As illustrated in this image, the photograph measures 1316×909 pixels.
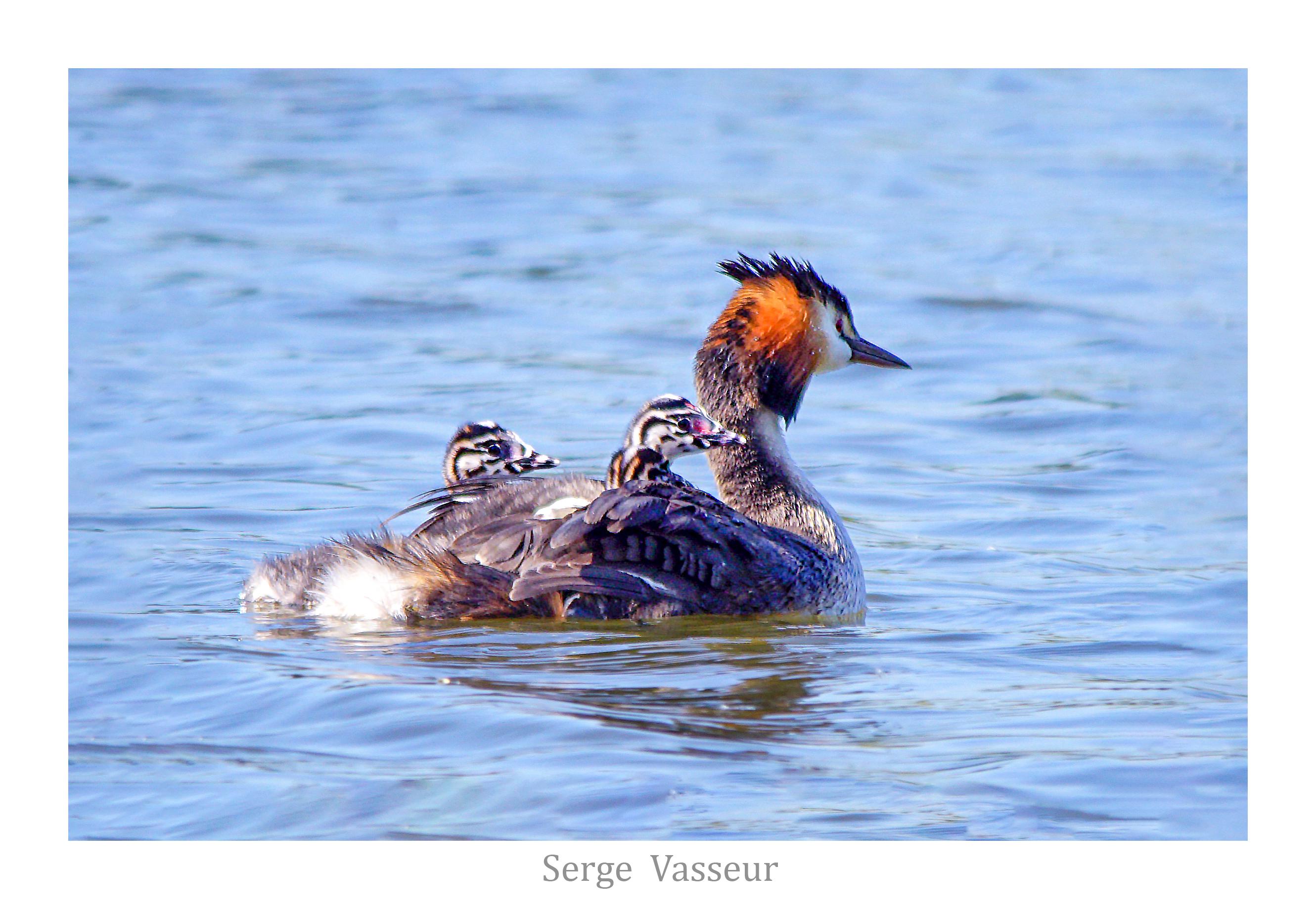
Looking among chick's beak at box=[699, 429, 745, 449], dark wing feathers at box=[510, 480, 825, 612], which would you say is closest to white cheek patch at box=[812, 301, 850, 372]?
chick's beak at box=[699, 429, 745, 449]

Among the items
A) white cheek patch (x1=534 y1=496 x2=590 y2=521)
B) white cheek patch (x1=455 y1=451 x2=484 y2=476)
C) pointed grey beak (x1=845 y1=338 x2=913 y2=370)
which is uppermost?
pointed grey beak (x1=845 y1=338 x2=913 y2=370)

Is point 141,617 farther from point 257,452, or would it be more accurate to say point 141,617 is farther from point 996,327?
point 996,327

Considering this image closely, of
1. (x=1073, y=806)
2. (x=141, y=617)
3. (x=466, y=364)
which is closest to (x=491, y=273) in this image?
(x=466, y=364)

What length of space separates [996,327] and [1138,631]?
582 cm

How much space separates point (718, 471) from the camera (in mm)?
7902

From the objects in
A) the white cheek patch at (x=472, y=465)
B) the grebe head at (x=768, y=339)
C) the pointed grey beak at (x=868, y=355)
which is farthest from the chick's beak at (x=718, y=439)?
the white cheek patch at (x=472, y=465)

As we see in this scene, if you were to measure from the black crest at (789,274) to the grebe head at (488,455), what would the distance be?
3.73 feet

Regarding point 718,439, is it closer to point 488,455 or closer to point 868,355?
point 868,355

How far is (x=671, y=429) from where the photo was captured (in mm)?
7410

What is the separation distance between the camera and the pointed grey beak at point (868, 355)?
8.16m

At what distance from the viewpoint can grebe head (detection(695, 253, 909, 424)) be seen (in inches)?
311

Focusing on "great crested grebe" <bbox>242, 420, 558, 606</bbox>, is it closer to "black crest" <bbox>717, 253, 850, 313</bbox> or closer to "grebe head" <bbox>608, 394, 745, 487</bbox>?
"grebe head" <bbox>608, 394, 745, 487</bbox>

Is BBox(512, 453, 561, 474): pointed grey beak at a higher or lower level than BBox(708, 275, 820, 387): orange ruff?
lower

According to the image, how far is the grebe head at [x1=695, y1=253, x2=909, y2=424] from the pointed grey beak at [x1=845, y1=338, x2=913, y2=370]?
0.55ft
